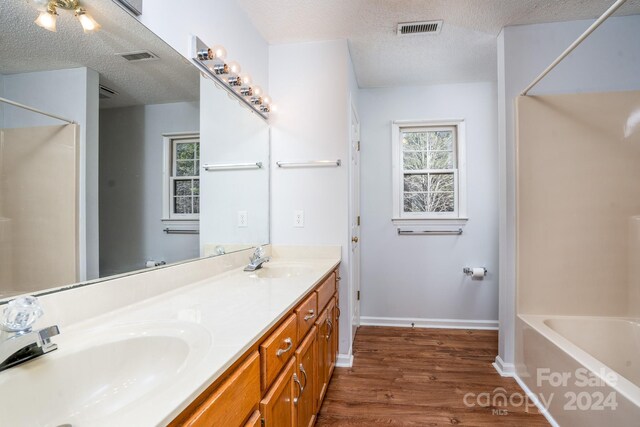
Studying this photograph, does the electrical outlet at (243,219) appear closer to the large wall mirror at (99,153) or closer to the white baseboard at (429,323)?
the large wall mirror at (99,153)

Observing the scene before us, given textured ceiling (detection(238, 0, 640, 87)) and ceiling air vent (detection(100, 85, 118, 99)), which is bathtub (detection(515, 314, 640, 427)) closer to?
textured ceiling (detection(238, 0, 640, 87))

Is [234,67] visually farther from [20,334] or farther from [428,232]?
[428,232]

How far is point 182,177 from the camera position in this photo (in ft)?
4.44

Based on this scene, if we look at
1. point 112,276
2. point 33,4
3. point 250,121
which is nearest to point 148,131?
point 33,4

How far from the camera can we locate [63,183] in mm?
837

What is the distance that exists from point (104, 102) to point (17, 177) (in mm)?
385

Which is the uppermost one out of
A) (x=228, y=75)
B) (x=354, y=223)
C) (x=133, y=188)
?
(x=228, y=75)

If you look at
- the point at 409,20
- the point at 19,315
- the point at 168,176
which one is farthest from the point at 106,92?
the point at 409,20

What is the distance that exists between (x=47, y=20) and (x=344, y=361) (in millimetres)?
2365

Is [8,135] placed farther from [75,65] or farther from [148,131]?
[148,131]

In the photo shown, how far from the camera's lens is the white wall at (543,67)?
2.06m

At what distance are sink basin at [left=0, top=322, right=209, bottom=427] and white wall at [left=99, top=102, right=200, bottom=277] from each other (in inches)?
13.7

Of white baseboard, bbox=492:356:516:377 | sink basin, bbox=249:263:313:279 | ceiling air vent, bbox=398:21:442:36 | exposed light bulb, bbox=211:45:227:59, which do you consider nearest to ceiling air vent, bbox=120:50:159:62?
exposed light bulb, bbox=211:45:227:59

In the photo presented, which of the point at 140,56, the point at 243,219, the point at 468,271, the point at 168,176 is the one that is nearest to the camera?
the point at 140,56
